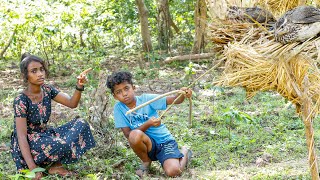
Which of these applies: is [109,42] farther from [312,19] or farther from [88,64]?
[312,19]

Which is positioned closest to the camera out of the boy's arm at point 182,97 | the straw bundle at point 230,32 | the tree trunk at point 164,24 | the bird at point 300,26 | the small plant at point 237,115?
the bird at point 300,26

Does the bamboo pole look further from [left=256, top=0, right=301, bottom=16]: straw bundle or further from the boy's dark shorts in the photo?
the boy's dark shorts

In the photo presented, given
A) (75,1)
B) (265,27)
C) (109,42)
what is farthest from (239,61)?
(109,42)

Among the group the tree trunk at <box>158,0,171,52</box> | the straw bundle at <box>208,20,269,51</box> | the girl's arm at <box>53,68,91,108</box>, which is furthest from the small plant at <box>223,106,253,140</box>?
the tree trunk at <box>158,0,171,52</box>

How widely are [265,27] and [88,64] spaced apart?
5675 mm

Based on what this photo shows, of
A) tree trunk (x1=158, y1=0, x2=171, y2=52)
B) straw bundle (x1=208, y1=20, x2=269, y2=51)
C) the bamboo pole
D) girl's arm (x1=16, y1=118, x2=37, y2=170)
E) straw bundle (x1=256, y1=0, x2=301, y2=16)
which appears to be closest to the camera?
the bamboo pole

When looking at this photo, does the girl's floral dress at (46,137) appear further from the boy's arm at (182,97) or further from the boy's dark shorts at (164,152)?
the boy's arm at (182,97)

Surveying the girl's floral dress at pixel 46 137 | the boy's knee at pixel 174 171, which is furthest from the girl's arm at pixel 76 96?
the boy's knee at pixel 174 171

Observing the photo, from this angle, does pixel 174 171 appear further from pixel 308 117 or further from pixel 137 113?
pixel 308 117

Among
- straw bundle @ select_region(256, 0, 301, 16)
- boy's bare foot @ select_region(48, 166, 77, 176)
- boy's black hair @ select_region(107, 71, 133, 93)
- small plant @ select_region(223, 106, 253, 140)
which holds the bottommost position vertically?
boy's bare foot @ select_region(48, 166, 77, 176)

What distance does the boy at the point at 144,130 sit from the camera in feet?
13.1

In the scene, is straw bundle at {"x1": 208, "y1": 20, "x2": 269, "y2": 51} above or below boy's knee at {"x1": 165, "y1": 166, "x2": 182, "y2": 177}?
above

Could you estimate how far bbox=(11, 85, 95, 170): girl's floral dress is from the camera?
3.94 meters

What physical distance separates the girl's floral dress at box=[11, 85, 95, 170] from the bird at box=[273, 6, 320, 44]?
193 centimetres
